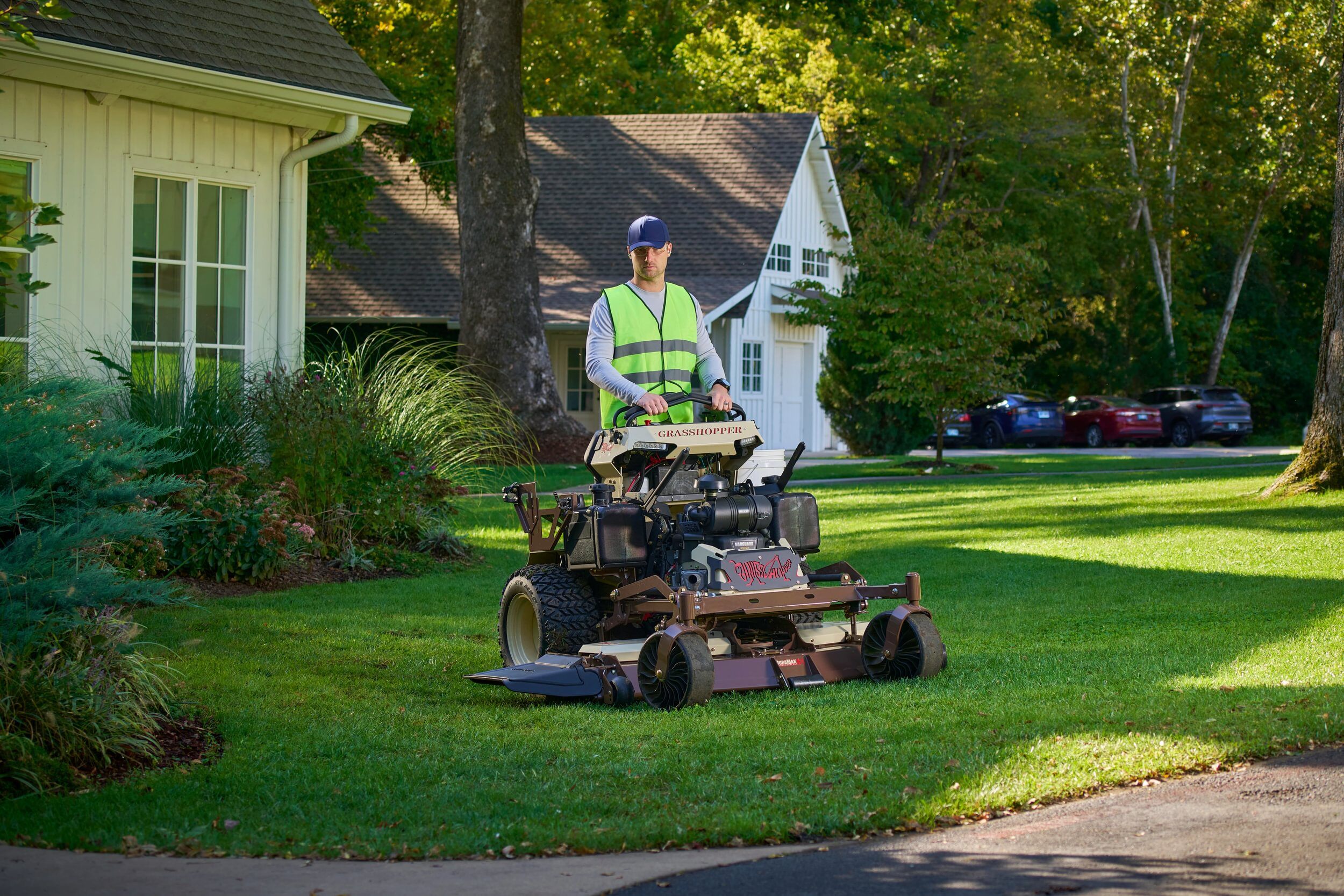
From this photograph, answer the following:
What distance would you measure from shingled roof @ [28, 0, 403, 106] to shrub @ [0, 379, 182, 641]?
6091 millimetres

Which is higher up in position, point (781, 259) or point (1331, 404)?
point (781, 259)

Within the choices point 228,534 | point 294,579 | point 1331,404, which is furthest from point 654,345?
point 1331,404

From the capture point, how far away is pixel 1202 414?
1522 inches

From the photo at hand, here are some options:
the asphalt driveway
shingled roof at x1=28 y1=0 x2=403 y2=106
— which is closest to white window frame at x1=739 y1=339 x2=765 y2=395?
shingled roof at x1=28 y1=0 x2=403 y2=106

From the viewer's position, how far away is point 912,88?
40969 mm

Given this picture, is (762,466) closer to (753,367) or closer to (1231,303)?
(753,367)

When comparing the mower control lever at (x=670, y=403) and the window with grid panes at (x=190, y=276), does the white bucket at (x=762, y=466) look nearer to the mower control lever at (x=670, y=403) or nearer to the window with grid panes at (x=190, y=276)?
the mower control lever at (x=670, y=403)

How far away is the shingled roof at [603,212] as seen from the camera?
1205 inches

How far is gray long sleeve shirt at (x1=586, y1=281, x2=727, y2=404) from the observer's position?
803cm

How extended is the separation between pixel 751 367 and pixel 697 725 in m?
25.0

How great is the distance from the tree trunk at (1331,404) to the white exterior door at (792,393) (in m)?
16.4

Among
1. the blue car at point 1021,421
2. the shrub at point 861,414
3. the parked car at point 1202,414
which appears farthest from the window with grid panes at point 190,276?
the parked car at point 1202,414

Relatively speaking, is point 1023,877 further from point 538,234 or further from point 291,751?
point 538,234

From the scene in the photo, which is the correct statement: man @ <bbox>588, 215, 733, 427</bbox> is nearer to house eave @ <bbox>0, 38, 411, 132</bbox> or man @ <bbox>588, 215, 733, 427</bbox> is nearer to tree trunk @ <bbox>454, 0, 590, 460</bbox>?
house eave @ <bbox>0, 38, 411, 132</bbox>
